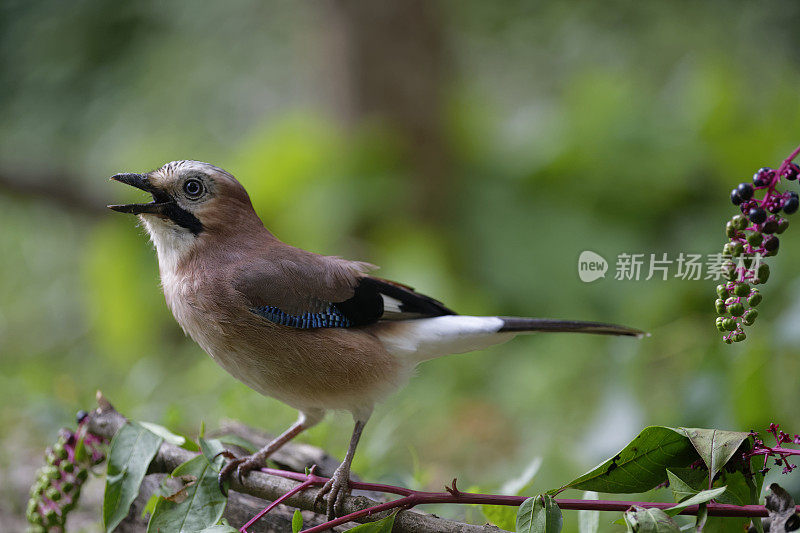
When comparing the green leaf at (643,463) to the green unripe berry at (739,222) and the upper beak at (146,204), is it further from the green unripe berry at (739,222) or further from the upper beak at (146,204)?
the upper beak at (146,204)

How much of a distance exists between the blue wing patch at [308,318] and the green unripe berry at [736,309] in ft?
3.41

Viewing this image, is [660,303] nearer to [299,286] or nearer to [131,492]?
[299,286]

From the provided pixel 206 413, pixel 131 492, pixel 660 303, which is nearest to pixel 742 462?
pixel 131 492

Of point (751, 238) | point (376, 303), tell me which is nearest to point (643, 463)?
point (751, 238)

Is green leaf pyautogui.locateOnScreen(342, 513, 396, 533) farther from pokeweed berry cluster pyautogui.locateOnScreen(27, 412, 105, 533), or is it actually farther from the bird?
pokeweed berry cluster pyautogui.locateOnScreen(27, 412, 105, 533)

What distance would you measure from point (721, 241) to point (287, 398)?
12.1 feet

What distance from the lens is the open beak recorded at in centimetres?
196

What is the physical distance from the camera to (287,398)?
209cm

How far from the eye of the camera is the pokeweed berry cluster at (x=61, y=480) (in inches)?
79.7

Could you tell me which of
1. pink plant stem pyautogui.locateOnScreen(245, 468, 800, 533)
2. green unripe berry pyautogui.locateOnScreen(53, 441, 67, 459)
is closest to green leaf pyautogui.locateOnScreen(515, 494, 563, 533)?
pink plant stem pyautogui.locateOnScreen(245, 468, 800, 533)

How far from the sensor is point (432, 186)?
5.79 metres

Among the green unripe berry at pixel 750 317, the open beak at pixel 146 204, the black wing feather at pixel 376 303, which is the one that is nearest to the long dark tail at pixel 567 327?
the black wing feather at pixel 376 303

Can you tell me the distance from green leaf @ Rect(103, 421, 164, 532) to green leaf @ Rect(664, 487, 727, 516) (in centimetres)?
120

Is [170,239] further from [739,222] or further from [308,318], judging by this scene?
[739,222]
